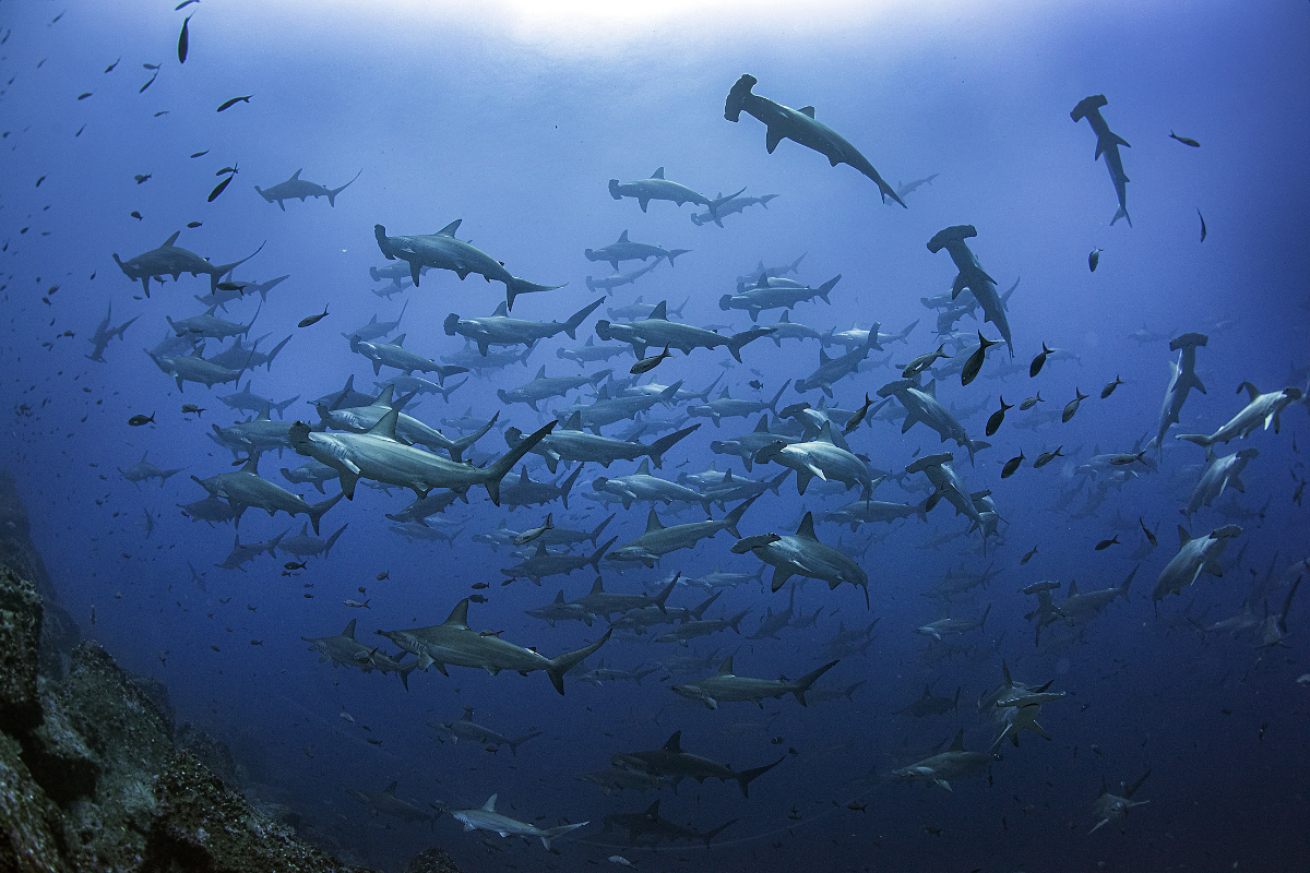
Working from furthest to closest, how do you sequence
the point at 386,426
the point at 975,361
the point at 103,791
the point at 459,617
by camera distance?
the point at 459,617
the point at 975,361
the point at 386,426
the point at 103,791

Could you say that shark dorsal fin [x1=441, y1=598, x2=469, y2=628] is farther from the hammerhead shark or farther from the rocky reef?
the hammerhead shark

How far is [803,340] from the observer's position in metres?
16.3

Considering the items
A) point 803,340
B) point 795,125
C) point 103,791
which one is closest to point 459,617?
point 103,791

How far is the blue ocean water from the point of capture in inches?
627

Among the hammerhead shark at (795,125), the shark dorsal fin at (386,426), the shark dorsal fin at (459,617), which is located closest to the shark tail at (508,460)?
the shark dorsal fin at (386,426)

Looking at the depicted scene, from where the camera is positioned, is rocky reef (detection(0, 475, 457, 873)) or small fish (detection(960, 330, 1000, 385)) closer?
rocky reef (detection(0, 475, 457, 873))

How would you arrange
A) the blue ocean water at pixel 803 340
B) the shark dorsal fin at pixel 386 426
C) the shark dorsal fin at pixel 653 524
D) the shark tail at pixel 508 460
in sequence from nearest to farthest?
the shark tail at pixel 508 460
the shark dorsal fin at pixel 386 426
the shark dorsal fin at pixel 653 524
the blue ocean water at pixel 803 340

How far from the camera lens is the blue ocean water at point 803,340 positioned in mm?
15938

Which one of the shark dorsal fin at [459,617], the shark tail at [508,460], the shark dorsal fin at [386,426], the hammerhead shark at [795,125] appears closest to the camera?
the shark tail at [508,460]

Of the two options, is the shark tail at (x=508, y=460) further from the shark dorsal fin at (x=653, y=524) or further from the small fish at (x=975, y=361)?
the shark dorsal fin at (x=653, y=524)

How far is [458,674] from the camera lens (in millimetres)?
27859

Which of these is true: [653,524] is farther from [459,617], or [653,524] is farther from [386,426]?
[386,426]

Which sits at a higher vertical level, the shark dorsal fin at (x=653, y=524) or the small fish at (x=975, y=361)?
the small fish at (x=975, y=361)

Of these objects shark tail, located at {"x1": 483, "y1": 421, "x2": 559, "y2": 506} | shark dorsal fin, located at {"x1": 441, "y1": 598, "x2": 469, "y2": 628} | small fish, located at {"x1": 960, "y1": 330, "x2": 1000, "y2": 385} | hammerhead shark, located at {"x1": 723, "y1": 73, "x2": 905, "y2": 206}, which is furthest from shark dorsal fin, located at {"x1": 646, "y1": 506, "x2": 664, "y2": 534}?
hammerhead shark, located at {"x1": 723, "y1": 73, "x2": 905, "y2": 206}
